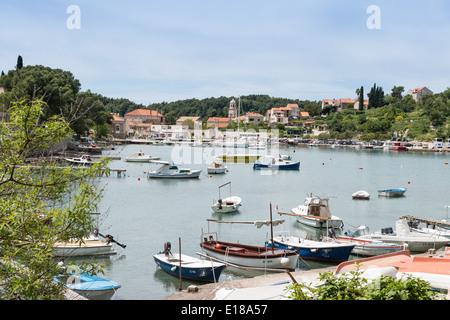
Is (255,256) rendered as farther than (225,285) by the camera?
Yes

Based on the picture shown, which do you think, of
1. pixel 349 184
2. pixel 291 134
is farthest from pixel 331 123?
pixel 349 184

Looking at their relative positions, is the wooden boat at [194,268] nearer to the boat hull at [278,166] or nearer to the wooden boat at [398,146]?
the boat hull at [278,166]

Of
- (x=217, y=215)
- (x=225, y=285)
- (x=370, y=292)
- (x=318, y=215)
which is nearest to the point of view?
(x=370, y=292)

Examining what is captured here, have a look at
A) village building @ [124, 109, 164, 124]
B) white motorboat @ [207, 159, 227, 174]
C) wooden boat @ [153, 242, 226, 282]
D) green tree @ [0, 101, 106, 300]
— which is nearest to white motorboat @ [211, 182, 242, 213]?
wooden boat @ [153, 242, 226, 282]

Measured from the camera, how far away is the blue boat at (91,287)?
13.0m

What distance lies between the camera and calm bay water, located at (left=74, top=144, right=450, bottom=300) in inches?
699

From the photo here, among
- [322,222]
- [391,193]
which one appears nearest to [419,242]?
[322,222]

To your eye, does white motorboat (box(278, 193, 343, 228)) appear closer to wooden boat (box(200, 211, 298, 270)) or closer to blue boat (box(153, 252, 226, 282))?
wooden boat (box(200, 211, 298, 270))

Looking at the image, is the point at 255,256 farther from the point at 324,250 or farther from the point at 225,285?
the point at 225,285

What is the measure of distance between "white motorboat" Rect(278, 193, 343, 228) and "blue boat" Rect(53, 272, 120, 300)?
13.0 metres

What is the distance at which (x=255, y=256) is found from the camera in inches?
661

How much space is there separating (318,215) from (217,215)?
21.8 ft
